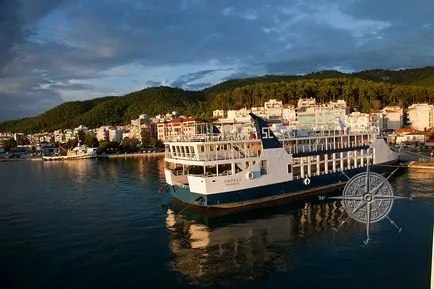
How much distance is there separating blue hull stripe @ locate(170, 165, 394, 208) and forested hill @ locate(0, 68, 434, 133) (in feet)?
254

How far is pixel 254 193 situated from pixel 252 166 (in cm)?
194

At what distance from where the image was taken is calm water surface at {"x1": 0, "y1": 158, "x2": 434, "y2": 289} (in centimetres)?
1623

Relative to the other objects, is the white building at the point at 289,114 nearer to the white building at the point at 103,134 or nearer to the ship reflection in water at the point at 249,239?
the ship reflection in water at the point at 249,239

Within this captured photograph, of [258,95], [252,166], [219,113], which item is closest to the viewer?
[252,166]

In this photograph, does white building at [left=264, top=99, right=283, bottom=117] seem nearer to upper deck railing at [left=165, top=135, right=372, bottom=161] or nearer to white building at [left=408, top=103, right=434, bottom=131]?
white building at [left=408, top=103, right=434, bottom=131]

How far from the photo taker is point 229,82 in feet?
645

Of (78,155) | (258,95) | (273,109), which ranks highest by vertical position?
(258,95)

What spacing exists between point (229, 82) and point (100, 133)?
79.3 metres

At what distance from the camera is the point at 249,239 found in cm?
2134

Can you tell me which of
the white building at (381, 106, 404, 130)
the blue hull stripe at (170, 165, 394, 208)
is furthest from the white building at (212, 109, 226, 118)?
the blue hull stripe at (170, 165, 394, 208)

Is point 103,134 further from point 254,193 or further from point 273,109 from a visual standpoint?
point 254,193

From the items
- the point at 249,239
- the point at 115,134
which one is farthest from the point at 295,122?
the point at 115,134

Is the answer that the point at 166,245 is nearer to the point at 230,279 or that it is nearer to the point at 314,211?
the point at 230,279

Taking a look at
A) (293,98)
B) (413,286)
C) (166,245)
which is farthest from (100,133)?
(413,286)
